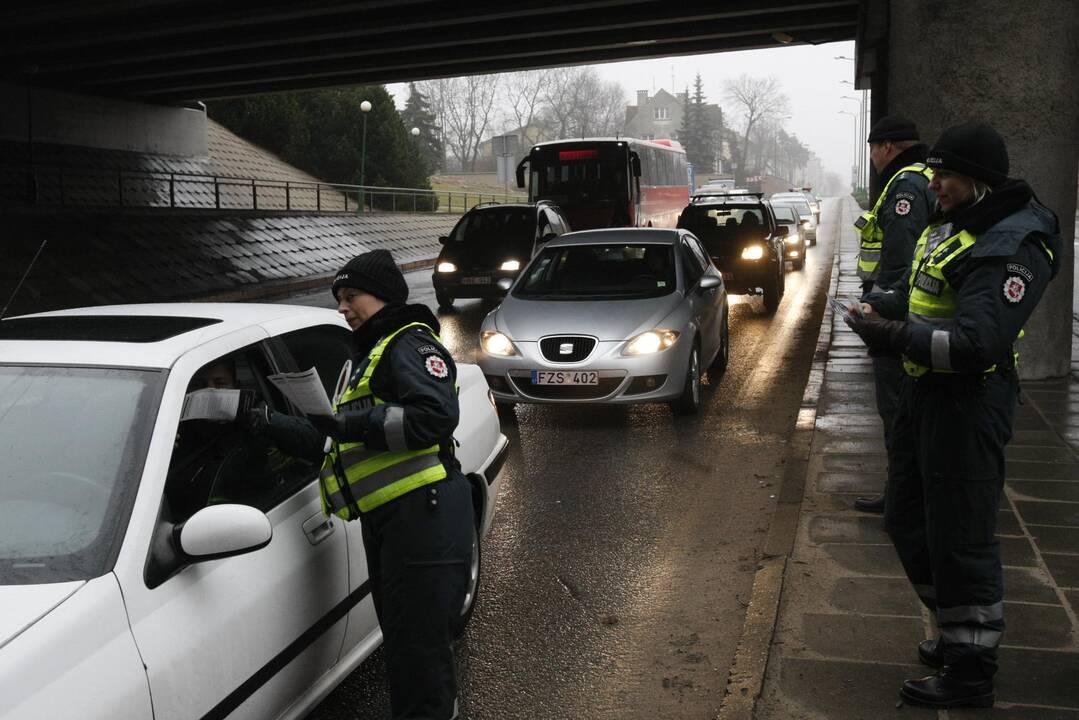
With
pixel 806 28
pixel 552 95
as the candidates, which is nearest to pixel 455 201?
pixel 806 28

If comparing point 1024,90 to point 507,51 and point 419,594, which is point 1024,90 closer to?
point 419,594

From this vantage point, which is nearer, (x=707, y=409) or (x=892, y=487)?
(x=892, y=487)

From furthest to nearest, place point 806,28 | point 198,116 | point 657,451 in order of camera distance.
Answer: point 198,116 < point 806,28 < point 657,451

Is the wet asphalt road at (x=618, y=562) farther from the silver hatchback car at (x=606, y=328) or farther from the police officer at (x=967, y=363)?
the police officer at (x=967, y=363)

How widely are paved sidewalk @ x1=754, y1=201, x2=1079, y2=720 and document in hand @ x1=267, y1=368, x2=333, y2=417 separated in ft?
5.93

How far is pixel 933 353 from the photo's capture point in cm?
344

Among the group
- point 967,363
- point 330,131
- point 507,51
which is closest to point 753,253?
point 507,51

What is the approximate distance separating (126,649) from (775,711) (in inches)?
84.6

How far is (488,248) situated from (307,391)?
15776mm

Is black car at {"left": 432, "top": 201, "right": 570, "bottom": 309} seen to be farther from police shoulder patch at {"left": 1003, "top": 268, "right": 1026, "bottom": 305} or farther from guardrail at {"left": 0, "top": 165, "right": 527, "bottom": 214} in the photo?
police shoulder patch at {"left": 1003, "top": 268, "right": 1026, "bottom": 305}

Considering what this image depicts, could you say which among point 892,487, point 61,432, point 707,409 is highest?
point 61,432

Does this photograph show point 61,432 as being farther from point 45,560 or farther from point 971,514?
point 971,514

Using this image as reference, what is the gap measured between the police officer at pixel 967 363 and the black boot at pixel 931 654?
9.1 inches

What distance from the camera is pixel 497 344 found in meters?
8.92
